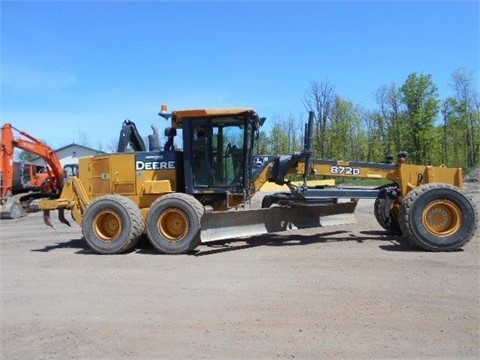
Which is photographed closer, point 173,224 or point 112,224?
point 173,224

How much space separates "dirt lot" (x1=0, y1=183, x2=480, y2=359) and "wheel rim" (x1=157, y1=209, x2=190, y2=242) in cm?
51

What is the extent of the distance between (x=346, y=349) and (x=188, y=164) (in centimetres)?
622

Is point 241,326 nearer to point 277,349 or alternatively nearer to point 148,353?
point 277,349

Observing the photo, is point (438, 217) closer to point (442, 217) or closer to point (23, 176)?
point (442, 217)

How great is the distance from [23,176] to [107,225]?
16.5 metres

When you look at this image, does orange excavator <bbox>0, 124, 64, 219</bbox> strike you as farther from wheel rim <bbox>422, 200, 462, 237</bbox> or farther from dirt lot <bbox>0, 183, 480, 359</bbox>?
wheel rim <bbox>422, 200, 462, 237</bbox>

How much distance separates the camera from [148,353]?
4.34m

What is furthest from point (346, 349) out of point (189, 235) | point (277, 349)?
point (189, 235)

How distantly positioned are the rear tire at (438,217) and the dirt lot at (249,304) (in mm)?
318

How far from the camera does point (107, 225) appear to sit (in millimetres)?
10016

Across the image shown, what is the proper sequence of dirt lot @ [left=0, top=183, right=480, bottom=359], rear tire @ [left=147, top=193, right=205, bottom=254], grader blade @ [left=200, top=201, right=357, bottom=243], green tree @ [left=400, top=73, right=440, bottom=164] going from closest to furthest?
dirt lot @ [left=0, top=183, right=480, bottom=359] < rear tire @ [left=147, top=193, right=205, bottom=254] < grader blade @ [left=200, top=201, right=357, bottom=243] < green tree @ [left=400, top=73, right=440, bottom=164]

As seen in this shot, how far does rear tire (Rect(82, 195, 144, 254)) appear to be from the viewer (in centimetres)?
952

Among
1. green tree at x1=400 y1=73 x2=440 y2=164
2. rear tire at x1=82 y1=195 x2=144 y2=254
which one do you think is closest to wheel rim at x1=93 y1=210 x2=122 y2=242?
rear tire at x1=82 y1=195 x2=144 y2=254

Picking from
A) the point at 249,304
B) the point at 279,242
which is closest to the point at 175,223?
the point at 279,242
